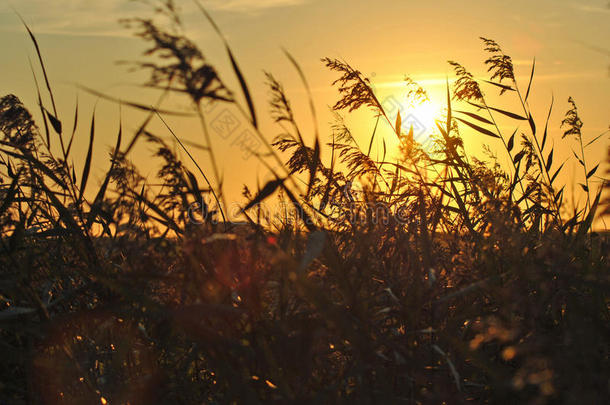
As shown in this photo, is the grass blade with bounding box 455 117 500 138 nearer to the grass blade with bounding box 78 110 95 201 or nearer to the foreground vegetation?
the foreground vegetation

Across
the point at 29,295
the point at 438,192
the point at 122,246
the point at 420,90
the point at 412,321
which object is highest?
the point at 420,90

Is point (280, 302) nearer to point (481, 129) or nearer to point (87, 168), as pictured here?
point (87, 168)

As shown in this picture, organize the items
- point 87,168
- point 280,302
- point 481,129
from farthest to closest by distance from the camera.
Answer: point 481,129 < point 87,168 < point 280,302

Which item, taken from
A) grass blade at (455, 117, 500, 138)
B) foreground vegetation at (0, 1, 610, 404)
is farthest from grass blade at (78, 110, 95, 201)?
grass blade at (455, 117, 500, 138)

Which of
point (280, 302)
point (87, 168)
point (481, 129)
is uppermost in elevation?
point (481, 129)

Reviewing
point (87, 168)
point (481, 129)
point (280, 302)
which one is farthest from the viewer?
point (481, 129)

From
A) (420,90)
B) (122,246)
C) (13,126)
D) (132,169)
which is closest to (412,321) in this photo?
(122,246)

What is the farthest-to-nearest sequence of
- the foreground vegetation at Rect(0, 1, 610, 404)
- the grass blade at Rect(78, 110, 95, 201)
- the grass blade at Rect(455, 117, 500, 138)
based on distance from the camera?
1. the grass blade at Rect(455, 117, 500, 138)
2. the grass blade at Rect(78, 110, 95, 201)
3. the foreground vegetation at Rect(0, 1, 610, 404)

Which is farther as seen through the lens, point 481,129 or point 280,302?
point 481,129

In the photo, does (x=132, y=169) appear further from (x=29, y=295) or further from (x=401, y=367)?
(x=401, y=367)

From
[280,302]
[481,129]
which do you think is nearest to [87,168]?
[280,302]

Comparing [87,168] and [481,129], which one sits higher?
[481,129]

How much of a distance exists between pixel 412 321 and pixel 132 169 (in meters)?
1.15

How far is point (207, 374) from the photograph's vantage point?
7.24 ft
